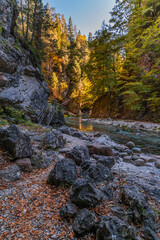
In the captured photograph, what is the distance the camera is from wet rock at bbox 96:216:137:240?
1373mm

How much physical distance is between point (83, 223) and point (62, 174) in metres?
1.12

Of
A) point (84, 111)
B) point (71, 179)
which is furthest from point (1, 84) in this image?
point (84, 111)

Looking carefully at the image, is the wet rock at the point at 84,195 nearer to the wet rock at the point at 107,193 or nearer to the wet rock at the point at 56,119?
the wet rock at the point at 107,193

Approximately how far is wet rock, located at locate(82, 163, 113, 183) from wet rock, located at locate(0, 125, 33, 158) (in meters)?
1.83

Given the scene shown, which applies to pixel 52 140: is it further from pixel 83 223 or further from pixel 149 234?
pixel 149 234

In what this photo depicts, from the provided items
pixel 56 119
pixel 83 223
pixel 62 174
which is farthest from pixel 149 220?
pixel 56 119

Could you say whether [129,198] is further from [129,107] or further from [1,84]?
[129,107]

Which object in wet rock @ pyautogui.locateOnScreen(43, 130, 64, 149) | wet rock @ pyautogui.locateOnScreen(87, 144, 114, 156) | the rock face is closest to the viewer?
wet rock @ pyautogui.locateOnScreen(43, 130, 64, 149)

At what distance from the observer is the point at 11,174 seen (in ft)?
8.55

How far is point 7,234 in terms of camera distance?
59.3 inches

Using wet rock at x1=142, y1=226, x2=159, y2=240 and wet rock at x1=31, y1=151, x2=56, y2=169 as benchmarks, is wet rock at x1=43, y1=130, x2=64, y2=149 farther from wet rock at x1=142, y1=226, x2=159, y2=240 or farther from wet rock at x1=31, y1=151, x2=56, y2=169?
wet rock at x1=142, y1=226, x2=159, y2=240

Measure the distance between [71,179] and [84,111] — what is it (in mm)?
35669

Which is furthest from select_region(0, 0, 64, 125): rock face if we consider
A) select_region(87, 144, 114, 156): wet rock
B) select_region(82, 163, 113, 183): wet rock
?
select_region(82, 163, 113, 183): wet rock

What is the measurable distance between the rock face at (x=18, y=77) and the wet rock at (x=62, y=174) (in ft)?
20.5
